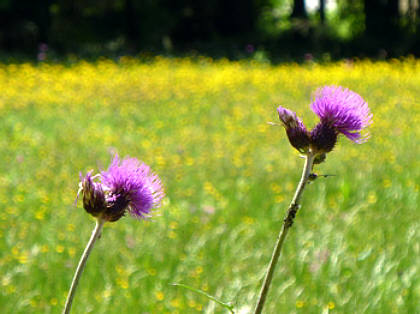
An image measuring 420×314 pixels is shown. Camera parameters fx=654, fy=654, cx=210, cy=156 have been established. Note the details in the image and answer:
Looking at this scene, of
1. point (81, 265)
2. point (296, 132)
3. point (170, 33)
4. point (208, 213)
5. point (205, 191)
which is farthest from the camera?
point (170, 33)

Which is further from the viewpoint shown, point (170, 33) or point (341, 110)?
point (170, 33)

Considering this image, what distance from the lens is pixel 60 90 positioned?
412 inches

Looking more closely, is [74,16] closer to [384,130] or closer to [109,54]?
[109,54]

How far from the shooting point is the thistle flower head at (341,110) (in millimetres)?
1320

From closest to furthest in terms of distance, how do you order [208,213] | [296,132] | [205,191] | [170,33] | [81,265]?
[81,265]
[296,132]
[208,213]
[205,191]
[170,33]

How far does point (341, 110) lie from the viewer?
1323mm

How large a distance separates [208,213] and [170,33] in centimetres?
1391

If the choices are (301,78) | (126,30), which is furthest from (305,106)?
(126,30)

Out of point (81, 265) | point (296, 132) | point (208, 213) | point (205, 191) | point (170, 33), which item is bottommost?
point (81, 265)

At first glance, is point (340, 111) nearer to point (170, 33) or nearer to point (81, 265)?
point (81, 265)

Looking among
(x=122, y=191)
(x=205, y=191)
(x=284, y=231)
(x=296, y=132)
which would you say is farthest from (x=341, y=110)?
(x=205, y=191)

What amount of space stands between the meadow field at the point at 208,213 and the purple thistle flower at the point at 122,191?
0.06 metres

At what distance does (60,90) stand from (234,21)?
9.17m

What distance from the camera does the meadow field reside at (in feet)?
11.8
